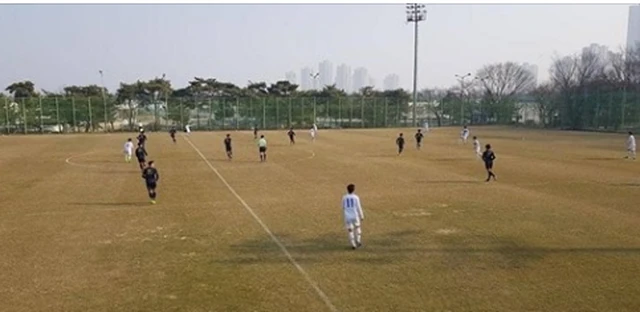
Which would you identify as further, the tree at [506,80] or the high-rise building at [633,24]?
the high-rise building at [633,24]

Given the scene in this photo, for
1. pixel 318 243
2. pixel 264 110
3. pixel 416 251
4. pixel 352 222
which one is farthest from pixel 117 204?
pixel 264 110

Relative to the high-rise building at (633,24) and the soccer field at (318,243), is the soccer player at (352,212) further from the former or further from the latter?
the high-rise building at (633,24)

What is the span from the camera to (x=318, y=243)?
1260 centimetres

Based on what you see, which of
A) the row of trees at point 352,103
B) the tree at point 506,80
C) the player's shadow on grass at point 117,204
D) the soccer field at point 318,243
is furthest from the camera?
the tree at point 506,80

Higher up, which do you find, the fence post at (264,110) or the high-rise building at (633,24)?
the high-rise building at (633,24)

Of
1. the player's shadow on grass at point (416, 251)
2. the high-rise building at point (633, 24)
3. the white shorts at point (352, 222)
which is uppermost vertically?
the high-rise building at point (633, 24)

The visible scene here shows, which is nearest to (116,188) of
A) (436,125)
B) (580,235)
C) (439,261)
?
(439,261)

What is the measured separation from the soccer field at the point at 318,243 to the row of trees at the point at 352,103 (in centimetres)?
4732

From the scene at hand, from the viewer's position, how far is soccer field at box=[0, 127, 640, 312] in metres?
9.15

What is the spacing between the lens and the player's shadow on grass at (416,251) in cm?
1116

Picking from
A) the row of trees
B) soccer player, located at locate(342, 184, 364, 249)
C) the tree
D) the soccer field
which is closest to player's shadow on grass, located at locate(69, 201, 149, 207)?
the soccer field

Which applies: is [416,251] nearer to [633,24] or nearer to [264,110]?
[264,110]

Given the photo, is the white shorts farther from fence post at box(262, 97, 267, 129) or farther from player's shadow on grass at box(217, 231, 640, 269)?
fence post at box(262, 97, 267, 129)

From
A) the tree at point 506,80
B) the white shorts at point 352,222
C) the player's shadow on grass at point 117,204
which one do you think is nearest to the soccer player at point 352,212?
the white shorts at point 352,222
